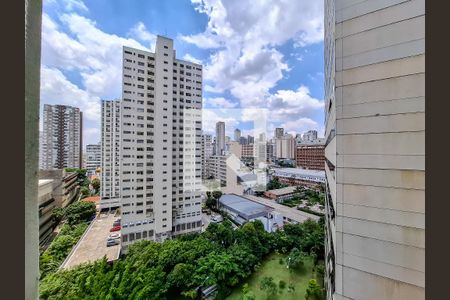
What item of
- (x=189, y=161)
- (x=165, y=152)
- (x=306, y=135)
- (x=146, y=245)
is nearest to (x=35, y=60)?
(x=146, y=245)

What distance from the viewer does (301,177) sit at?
22.5 meters

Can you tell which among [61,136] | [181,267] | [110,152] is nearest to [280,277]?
[181,267]

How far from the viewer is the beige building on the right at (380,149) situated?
67.9 inches

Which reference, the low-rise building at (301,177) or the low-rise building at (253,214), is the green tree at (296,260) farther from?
the low-rise building at (301,177)

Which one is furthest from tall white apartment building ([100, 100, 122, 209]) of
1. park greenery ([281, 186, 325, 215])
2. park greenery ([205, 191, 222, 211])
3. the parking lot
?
park greenery ([281, 186, 325, 215])

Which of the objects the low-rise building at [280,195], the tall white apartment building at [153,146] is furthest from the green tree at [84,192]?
the low-rise building at [280,195]

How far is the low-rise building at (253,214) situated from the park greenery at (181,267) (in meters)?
3.29

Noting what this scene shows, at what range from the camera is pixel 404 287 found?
1.75 metres

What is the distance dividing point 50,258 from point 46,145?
1677 cm

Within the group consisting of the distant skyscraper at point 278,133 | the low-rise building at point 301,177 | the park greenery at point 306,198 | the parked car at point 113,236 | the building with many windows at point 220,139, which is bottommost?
the parked car at point 113,236

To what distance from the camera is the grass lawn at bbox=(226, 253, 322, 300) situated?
6.49 m

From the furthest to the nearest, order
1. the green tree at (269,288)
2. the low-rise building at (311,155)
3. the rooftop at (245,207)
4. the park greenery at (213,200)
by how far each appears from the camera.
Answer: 1. the low-rise building at (311,155)
2. the park greenery at (213,200)
3. the rooftop at (245,207)
4. the green tree at (269,288)

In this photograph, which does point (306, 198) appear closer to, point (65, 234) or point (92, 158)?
point (65, 234)

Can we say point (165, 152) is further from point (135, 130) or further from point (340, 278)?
point (340, 278)
